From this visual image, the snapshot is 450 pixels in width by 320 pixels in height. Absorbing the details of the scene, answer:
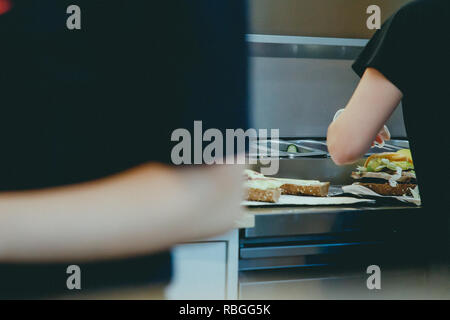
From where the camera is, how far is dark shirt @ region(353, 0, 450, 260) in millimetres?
1010

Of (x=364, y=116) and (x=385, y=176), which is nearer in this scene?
(x=364, y=116)

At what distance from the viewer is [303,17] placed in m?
2.07

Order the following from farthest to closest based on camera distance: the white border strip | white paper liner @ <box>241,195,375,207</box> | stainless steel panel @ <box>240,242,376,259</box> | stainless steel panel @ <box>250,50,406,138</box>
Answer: stainless steel panel @ <box>250,50,406,138</box> < the white border strip < white paper liner @ <box>241,195,375,207</box> < stainless steel panel @ <box>240,242,376,259</box>

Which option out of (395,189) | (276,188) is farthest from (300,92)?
(276,188)

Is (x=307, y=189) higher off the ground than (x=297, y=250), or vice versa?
(x=307, y=189)

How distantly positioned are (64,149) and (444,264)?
3.33 feet

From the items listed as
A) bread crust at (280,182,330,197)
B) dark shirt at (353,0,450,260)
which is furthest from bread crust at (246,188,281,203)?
dark shirt at (353,0,450,260)

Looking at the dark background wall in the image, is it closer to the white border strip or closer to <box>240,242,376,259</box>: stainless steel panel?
the white border strip

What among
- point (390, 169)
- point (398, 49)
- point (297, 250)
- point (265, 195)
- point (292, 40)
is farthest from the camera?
point (292, 40)

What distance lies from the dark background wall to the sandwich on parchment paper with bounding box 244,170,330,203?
2.35 ft

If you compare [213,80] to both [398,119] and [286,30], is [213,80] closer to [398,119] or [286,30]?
[286,30]

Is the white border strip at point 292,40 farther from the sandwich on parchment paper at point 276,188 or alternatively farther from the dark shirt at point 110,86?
the dark shirt at point 110,86

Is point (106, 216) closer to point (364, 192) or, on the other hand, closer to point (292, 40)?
point (364, 192)

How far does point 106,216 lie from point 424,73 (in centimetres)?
82
